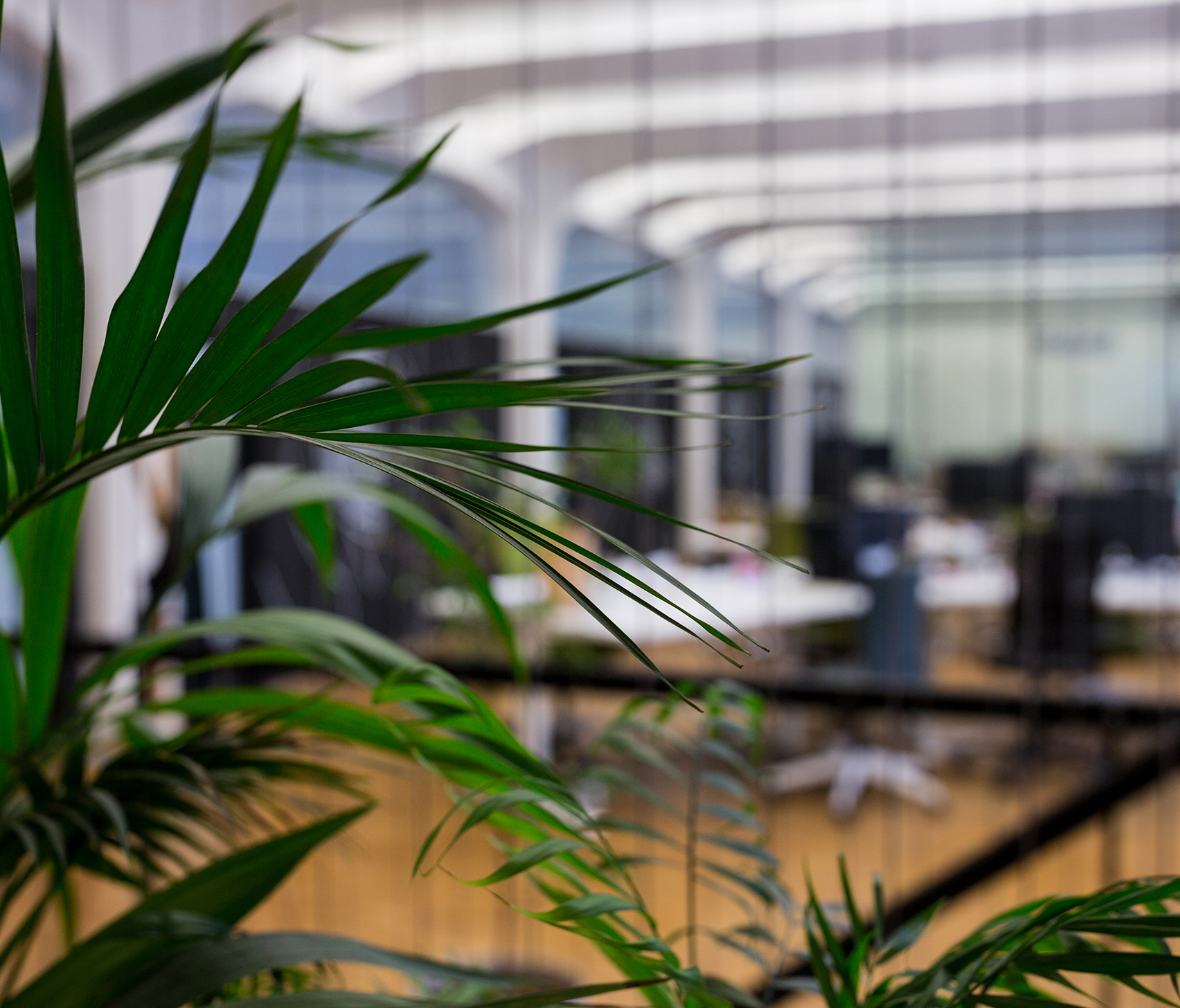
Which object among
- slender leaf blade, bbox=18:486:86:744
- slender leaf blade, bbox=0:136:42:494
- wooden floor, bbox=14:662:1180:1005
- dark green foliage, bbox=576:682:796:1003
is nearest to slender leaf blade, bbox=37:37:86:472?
slender leaf blade, bbox=0:136:42:494

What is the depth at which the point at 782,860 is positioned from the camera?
2533 mm

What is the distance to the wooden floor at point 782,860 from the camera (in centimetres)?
309

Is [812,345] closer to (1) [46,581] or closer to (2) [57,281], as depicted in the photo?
(1) [46,581]

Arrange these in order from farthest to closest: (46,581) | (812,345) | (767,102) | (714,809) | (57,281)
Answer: (812,345), (767,102), (714,809), (46,581), (57,281)

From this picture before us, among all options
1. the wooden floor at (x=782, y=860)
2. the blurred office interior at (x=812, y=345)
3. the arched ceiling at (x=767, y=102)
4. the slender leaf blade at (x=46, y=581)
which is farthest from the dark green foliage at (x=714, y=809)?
the arched ceiling at (x=767, y=102)

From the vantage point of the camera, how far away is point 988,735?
548 centimetres

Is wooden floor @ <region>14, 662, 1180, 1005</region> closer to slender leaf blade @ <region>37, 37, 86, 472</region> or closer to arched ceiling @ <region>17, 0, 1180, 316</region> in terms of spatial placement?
slender leaf blade @ <region>37, 37, 86, 472</region>

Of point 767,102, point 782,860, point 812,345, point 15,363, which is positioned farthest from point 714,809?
point 812,345

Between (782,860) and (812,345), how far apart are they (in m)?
6.14

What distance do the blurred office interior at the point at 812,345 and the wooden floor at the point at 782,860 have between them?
0.03 meters

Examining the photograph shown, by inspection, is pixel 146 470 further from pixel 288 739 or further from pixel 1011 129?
pixel 1011 129

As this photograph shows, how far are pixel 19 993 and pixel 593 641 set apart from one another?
367 cm

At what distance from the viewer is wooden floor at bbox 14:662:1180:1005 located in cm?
309

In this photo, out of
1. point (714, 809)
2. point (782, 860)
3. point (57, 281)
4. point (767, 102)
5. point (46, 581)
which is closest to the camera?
point (57, 281)
